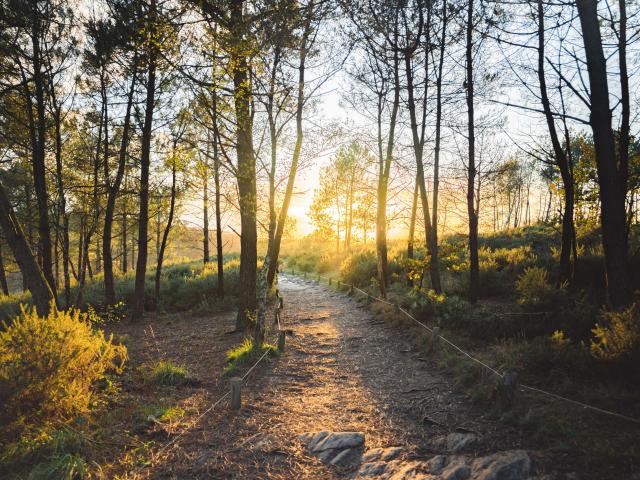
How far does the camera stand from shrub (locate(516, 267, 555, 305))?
28.0 ft

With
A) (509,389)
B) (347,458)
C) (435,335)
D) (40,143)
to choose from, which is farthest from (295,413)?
(40,143)

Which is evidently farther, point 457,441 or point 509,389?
point 509,389

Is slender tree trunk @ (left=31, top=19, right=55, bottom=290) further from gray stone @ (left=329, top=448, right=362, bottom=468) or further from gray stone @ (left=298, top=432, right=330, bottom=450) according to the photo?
gray stone @ (left=329, top=448, right=362, bottom=468)

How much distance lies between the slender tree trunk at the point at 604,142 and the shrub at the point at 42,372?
27.5 feet

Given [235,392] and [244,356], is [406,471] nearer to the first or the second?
[235,392]

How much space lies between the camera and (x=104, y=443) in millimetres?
4062

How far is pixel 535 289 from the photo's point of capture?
892 centimetres

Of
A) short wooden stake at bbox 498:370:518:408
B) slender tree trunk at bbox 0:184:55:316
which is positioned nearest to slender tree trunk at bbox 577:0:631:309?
short wooden stake at bbox 498:370:518:408

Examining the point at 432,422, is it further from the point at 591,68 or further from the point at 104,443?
the point at 591,68

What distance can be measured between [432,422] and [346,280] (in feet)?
45.5

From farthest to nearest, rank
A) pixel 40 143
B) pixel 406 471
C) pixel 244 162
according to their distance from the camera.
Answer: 1. pixel 40 143
2. pixel 244 162
3. pixel 406 471

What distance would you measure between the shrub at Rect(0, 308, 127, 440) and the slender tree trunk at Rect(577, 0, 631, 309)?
8.38 meters

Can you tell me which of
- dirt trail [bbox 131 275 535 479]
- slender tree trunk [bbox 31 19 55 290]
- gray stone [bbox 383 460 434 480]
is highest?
slender tree trunk [bbox 31 19 55 290]

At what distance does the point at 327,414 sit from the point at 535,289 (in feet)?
22.1
